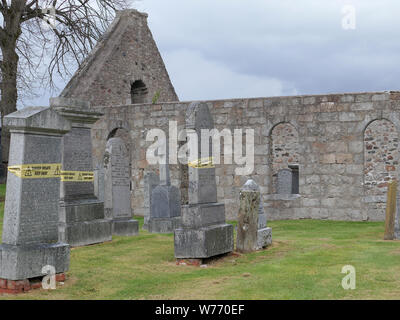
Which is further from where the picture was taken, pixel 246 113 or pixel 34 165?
pixel 246 113

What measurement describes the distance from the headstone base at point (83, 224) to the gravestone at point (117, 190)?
776 millimetres

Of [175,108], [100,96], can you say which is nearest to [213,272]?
[175,108]

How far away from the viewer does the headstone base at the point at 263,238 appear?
A: 894 cm

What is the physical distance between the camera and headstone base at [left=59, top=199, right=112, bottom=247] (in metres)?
9.40

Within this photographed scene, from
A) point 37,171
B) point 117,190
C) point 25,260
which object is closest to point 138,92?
point 117,190

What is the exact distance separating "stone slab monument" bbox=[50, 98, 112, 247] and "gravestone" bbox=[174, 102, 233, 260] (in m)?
2.40

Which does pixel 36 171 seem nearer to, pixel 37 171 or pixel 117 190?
pixel 37 171

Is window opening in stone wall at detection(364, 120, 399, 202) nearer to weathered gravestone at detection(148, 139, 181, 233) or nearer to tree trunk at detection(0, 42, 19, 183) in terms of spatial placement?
weathered gravestone at detection(148, 139, 181, 233)

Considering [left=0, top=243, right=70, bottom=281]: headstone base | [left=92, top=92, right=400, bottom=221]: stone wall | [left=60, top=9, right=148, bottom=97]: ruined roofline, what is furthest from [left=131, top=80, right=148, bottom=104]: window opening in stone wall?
[left=0, top=243, right=70, bottom=281]: headstone base

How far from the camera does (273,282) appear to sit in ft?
21.4

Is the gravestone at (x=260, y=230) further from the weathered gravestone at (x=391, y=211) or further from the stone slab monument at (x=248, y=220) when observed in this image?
the weathered gravestone at (x=391, y=211)

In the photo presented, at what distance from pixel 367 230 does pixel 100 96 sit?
10.7 metres

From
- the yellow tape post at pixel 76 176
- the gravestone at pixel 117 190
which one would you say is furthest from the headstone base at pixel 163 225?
the yellow tape post at pixel 76 176

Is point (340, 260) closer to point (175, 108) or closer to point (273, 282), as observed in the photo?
point (273, 282)
